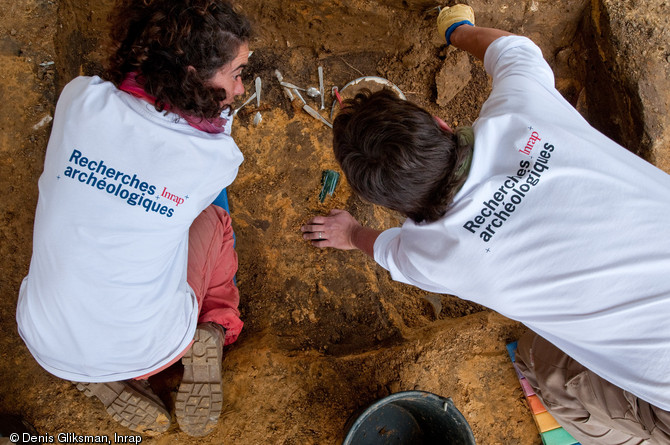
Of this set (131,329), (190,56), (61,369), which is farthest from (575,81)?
(61,369)

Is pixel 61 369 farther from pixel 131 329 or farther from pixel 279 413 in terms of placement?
pixel 279 413

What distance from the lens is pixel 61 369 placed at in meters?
1.57

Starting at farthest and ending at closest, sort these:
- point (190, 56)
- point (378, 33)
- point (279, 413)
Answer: point (378, 33) < point (279, 413) < point (190, 56)

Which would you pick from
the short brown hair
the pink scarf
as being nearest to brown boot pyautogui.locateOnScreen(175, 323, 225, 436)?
the pink scarf

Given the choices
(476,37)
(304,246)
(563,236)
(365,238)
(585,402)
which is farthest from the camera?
(304,246)

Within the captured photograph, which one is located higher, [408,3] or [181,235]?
[408,3]

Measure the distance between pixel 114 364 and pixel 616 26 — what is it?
9.72 ft

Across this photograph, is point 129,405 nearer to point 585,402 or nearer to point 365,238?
point 365,238

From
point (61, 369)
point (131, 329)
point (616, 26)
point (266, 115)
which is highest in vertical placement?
point (616, 26)

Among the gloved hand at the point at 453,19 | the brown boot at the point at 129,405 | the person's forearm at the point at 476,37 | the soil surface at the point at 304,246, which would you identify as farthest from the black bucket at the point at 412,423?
the gloved hand at the point at 453,19

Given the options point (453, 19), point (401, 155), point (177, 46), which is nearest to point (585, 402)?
point (401, 155)

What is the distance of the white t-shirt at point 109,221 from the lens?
1.31m

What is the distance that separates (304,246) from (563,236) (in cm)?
144

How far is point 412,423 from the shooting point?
2.22 meters
